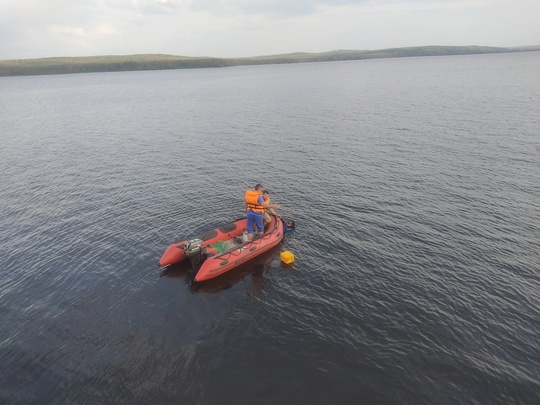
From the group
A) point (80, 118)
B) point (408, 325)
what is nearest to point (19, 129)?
point (80, 118)

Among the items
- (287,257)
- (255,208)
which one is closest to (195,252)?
(255,208)

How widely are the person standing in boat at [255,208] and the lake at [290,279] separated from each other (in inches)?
83.1

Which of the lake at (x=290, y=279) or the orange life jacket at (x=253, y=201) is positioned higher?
the orange life jacket at (x=253, y=201)

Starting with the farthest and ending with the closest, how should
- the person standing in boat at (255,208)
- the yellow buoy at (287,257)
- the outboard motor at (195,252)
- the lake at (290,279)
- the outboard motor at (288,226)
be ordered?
the outboard motor at (288,226) → the person standing in boat at (255,208) → the yellow buoy at (287,257) → the outboard motor at (195,252) → the lake at (290,279)

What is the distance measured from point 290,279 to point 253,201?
500 cm

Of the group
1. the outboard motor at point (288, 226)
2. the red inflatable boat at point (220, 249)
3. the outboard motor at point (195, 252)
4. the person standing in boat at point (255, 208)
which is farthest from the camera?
the outboard motor at point (288, 226)

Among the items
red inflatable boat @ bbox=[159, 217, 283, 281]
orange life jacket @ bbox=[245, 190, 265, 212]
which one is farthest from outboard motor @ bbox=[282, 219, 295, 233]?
orange life jacket @ bbox=[245, 190, 265, 212]

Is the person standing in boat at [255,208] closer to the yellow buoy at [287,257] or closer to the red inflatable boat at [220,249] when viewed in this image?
the red inflatable boat at [220,249]

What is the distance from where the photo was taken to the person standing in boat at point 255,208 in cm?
1998

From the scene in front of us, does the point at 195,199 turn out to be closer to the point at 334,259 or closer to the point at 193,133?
the point at 334,259

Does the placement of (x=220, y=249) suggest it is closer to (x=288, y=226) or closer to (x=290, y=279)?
(x=290, y=279)

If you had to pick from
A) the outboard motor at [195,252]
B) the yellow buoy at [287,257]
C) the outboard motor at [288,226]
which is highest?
the outboard motor at [195,252]

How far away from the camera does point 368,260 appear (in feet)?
63.4

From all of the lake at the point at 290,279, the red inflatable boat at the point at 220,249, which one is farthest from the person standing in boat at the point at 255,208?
the lake at the point at 290,279
